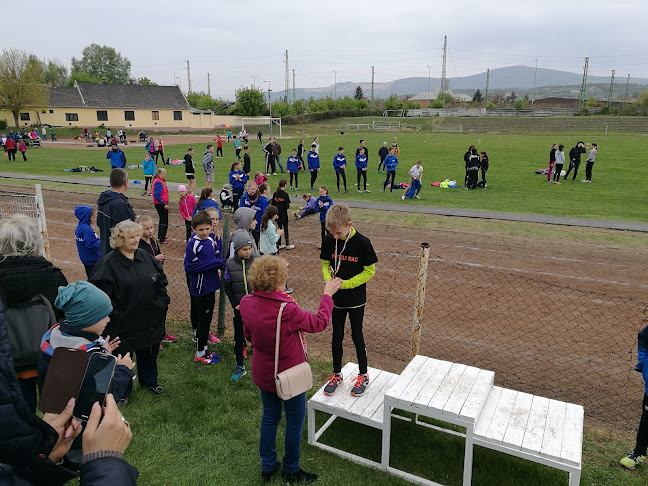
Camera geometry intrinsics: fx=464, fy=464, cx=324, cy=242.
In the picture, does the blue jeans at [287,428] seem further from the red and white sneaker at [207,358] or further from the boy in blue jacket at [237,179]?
the boy in blue jacket at [237,179]

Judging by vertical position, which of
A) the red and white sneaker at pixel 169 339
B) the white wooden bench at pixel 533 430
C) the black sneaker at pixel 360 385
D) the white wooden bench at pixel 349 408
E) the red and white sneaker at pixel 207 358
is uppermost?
the white wooden bench at pixel 533 430

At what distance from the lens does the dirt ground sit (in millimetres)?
6190

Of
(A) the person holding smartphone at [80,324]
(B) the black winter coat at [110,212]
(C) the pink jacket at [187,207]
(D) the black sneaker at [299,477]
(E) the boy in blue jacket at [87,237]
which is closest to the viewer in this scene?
(A) the person holding smartphone at [80,324]

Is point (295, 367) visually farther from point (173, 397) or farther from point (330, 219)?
point (173, 397)

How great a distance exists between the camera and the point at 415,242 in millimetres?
12477

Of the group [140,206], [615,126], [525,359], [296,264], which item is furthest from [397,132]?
[525,359]

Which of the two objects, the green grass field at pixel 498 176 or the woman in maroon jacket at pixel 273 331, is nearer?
the woman in maroon jacket at pixel 273 331

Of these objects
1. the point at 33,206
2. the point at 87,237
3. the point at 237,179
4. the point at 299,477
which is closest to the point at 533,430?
the point at 299,477

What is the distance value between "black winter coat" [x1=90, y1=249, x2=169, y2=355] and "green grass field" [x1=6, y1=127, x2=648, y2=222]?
13.8 meters

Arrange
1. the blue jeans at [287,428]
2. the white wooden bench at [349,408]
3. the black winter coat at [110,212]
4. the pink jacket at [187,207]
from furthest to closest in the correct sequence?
the pink jacket at [187,207]
the black winter coat at [110,212]
the white wooden bench at [349,408]
the blue jeans at [287,428]

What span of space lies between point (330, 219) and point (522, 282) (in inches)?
251

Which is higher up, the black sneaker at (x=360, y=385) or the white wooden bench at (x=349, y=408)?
the black sneaker at (x=360, y=385)

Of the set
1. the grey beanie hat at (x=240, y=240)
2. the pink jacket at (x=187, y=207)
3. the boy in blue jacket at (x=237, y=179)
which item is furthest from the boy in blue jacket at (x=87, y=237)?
the boy in blue jacket at (x=237, y=179)

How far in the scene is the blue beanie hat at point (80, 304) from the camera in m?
2.79
